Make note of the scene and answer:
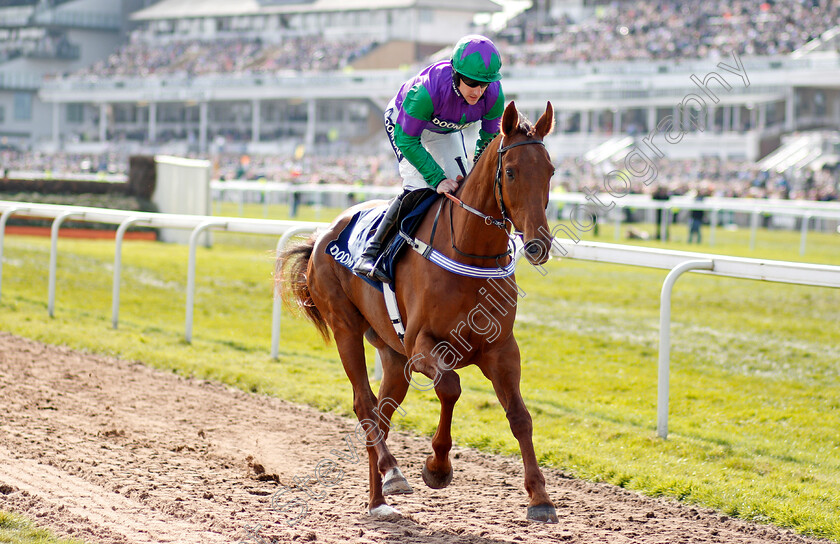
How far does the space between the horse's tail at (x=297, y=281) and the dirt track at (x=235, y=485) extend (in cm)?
70

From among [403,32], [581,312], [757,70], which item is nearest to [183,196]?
[581,312]

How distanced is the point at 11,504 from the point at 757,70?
103 ft

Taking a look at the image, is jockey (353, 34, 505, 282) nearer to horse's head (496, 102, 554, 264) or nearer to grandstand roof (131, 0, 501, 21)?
horse's head (496, 102, 554, 264)

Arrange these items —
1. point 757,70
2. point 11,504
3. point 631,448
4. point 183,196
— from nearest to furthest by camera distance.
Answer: point 11,504 < point 631,448 < point 183,196 < point 757,70

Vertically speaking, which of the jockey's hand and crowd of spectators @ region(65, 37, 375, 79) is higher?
crowd of spectators @ region(65, 37, 375, 79)

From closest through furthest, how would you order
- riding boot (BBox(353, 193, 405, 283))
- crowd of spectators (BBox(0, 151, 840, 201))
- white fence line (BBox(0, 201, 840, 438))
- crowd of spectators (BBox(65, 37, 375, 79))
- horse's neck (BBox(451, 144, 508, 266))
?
1. horse's neck (BBox(451, 144, 508, 266))
2. riding boot (BBox(353, 193, 405, 283))
3. white fence line (BBox(0, 201, 840, 438))
4. crowd of spectators (BBox(0, 151, 840, 201))
5. crowd of spectators (BBox(65, 37, 375, 79))

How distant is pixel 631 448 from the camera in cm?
480

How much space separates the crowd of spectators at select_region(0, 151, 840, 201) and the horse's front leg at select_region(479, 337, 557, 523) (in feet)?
37.2

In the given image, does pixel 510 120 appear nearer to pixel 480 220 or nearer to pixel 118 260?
pixel 480 220

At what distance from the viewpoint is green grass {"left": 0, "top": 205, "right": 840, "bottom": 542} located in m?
4.46

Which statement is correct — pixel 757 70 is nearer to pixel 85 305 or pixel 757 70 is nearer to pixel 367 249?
pixel 85 305

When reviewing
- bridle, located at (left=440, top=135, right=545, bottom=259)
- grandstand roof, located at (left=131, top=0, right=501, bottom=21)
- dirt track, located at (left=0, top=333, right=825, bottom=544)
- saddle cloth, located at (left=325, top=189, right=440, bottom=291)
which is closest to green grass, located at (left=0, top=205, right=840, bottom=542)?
dirt track, located at (left=0, top=333, right=825, bottom=544)

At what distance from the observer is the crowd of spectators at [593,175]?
22.8 meters

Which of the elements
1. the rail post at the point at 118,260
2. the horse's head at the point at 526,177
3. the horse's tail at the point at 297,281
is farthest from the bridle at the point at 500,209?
the rail post at the point at 118,260
